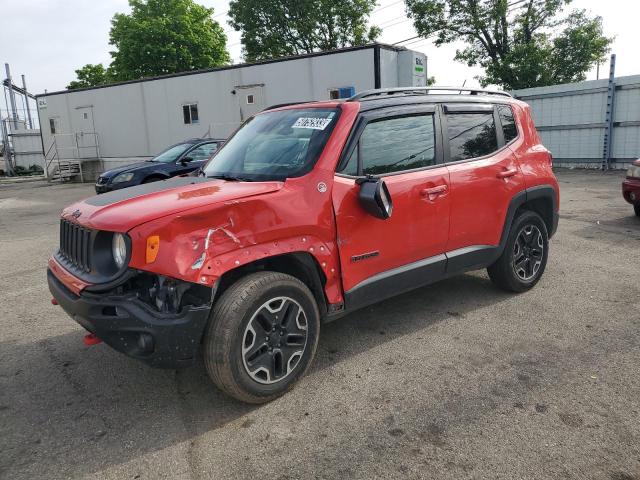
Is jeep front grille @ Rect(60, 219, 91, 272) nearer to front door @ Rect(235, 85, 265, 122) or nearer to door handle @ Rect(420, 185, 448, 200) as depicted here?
door handle @ Rect(420, 185, 448, 200)

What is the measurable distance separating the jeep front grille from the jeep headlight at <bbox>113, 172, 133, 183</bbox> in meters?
8.03

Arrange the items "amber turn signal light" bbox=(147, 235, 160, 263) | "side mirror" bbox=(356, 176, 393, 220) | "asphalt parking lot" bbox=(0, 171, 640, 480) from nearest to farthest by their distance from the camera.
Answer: "asphalt parking lot" bbox=(0, 171, 640, 480) < "amber turn signal light" bbox=(147, 235, 160, 263) < "side mirror" bbox=(356, 176, 393, 220)

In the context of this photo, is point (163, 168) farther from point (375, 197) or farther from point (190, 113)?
point (375, 197)

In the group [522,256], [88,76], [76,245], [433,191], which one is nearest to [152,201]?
[76,245]

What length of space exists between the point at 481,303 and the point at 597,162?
1342cm

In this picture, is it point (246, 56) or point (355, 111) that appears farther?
point (246, 56)

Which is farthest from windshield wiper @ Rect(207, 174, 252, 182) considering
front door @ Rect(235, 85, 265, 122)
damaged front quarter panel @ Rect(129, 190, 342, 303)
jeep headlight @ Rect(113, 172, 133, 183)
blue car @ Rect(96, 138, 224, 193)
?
front door @ Rect(235, 85, 265, 122)

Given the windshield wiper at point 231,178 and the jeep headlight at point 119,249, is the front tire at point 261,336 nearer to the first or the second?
the jeep headlight at point 119,249

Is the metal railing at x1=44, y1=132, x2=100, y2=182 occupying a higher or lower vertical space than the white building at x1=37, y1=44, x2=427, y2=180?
lower

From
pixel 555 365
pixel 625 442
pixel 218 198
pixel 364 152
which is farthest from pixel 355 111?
pixel 625 442

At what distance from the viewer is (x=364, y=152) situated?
11.8ft

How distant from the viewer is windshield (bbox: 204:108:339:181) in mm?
3467

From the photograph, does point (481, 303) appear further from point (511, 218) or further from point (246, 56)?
point (246, 56)

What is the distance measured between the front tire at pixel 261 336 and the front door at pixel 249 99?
14.6m
